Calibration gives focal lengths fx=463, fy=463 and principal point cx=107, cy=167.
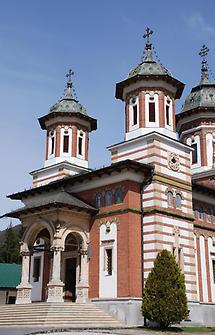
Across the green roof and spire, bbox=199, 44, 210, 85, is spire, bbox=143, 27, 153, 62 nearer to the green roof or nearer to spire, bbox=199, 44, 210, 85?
spire, bbox=199, 44, 210, 85

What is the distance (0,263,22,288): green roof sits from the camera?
142 ft

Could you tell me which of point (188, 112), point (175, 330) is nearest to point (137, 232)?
point (175, 330)

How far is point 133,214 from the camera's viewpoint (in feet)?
84.6

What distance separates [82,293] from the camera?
25.9m

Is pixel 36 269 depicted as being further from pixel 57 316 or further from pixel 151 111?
pixel 151 111

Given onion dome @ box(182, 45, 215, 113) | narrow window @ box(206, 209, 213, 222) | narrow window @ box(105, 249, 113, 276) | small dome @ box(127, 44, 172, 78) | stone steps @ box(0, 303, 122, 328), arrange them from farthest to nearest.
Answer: onion dome @ box(182, 45, 215, 113)
narrow window @ box(206, 209, 213, 222)
small dome @ box(127, 44, 172, 78)
narrow window @ box(105, 249, 113, 276)
stone steps @ box(0, 303, 122, 328)

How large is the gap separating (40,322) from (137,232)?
23.5 feet

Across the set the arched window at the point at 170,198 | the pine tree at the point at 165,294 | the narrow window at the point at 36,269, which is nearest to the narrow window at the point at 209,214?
the arched window at the point at 170,198

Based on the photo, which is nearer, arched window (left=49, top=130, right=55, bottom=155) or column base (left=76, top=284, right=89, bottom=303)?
column base (left=76, top=284, right=89, bottom=303)

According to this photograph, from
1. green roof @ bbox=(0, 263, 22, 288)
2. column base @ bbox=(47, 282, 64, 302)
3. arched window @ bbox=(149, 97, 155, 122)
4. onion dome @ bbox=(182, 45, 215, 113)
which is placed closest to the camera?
column base @ bbox=(47, 282, 64, 302)

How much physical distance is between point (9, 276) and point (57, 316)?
23.5 meters

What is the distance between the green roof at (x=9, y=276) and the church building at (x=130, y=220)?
1317cm

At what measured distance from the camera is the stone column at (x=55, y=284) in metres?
24.1

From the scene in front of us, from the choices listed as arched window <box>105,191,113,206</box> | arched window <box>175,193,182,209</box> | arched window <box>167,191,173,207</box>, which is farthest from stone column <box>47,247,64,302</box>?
arched window <box>175,193,182,209</box>
